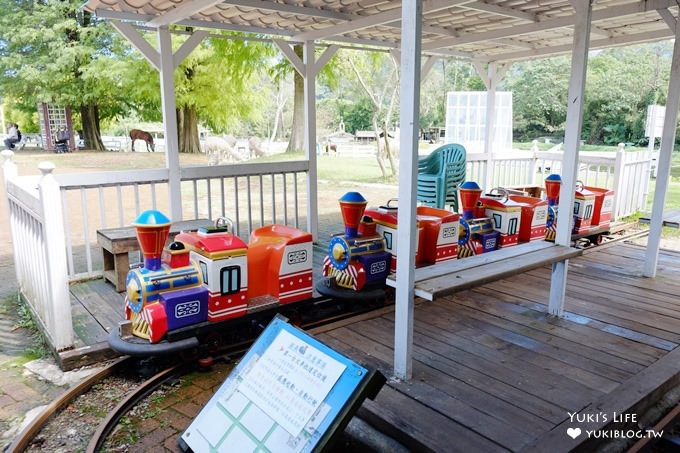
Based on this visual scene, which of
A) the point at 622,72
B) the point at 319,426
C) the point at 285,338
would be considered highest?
the point at 622,72

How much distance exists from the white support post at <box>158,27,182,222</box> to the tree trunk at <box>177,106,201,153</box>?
1331 cm

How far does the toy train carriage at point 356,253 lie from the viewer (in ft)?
12.3

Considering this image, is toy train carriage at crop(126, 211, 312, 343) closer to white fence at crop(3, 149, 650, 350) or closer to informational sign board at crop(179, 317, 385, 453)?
white fence at crop(3, 149, 650, 350)

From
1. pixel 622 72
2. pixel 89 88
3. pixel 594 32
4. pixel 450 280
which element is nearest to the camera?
pixel 450 280

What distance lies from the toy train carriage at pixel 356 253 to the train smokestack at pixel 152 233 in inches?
53.0

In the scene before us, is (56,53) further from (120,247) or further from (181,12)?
(120,247)

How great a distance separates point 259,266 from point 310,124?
2606mm

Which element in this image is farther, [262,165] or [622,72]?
[622,72]

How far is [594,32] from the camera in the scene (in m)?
5.59

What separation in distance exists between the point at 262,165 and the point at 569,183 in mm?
3134

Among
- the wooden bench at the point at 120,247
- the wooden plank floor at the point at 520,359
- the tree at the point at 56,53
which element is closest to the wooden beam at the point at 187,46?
the wooden bench at the point at 120,247

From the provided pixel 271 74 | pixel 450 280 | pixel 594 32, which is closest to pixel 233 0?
pixel 450 280

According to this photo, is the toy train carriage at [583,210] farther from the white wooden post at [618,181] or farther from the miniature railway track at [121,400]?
the miniature railway track at [121,400]

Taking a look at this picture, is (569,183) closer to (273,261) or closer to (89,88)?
(273,261)
